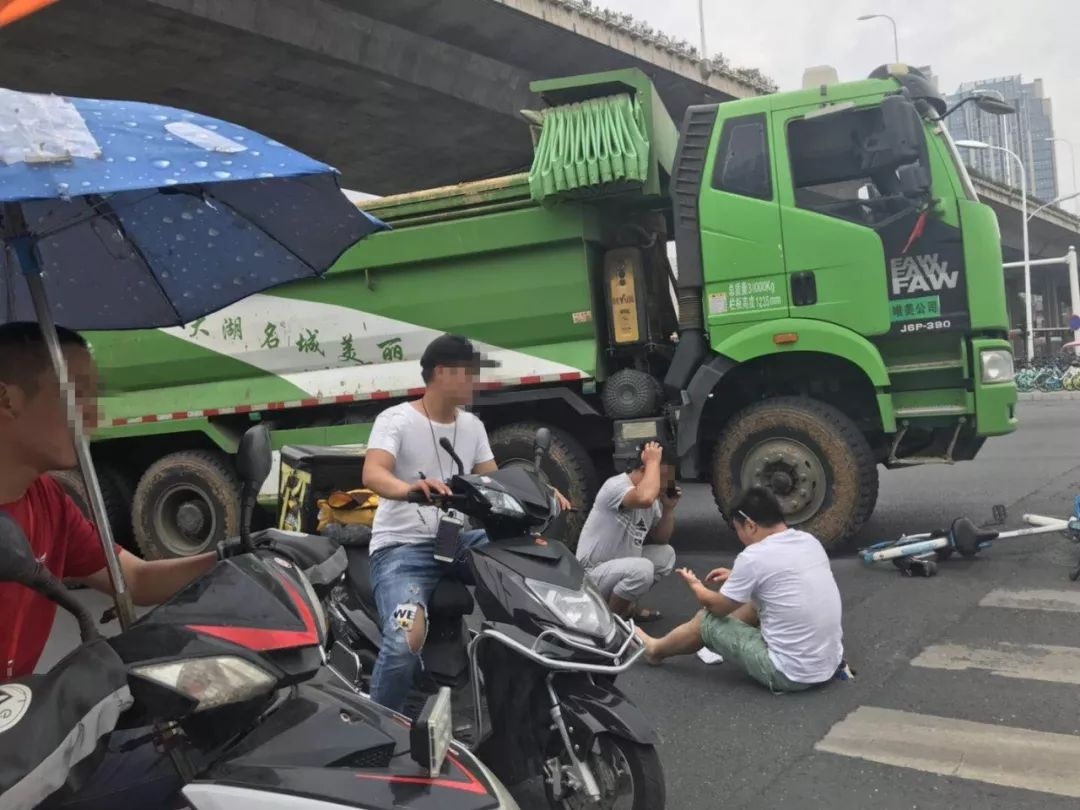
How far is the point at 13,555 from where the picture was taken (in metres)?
1.44

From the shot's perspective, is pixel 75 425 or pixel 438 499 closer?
pixel 75 425

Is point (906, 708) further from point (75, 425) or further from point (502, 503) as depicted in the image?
point (75, 425)

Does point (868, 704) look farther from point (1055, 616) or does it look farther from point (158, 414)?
point (158, 414)

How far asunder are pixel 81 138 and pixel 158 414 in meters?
6.75

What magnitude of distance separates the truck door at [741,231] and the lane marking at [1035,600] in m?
2.28

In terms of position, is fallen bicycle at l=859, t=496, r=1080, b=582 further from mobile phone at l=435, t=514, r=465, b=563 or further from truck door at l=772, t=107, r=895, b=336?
mobile phone at l=435, t=514, r=465, b=563

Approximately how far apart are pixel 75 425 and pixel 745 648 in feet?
10.6

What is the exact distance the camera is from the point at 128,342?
8.02m

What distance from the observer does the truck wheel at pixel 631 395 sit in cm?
675

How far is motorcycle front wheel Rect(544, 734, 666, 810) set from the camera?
283cm

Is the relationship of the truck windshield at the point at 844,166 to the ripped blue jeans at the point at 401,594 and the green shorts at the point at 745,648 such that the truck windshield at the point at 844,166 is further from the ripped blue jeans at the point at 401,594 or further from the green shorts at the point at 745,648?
the ripped blue jeans at the point at 401,594

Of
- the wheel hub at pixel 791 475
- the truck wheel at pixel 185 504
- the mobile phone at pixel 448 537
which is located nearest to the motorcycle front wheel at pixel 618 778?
the mobile phone at pixel 448 537

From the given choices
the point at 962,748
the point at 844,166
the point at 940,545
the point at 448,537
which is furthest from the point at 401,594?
the point at 844,166

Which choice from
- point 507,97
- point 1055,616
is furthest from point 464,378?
point 507,97
